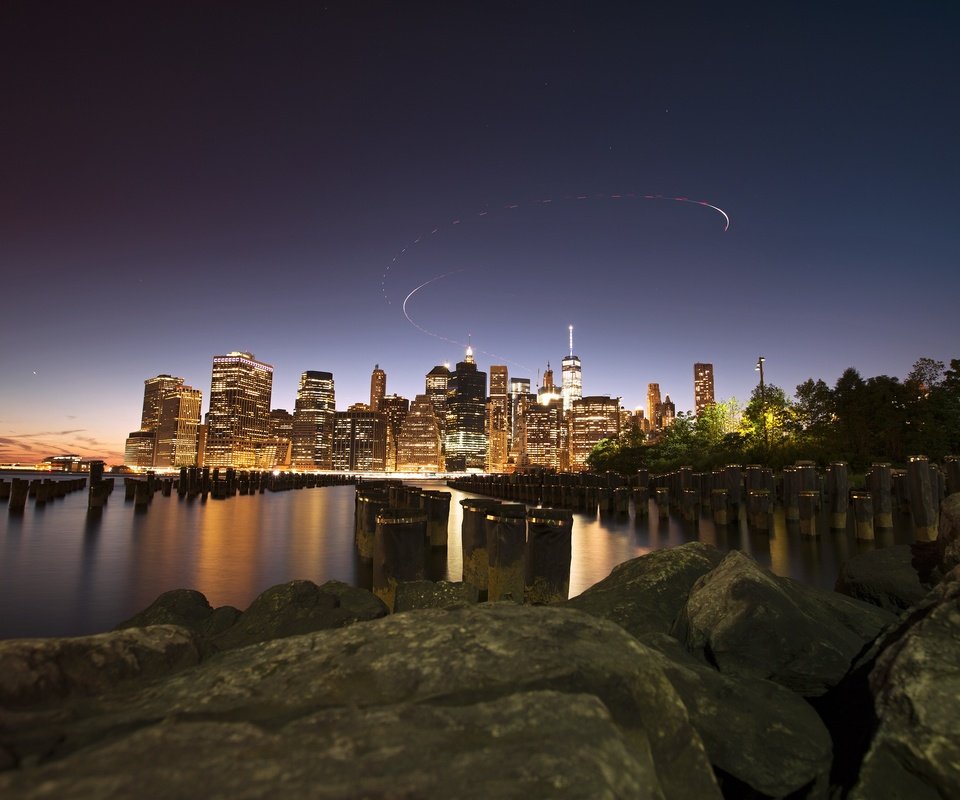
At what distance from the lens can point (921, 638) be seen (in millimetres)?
3338

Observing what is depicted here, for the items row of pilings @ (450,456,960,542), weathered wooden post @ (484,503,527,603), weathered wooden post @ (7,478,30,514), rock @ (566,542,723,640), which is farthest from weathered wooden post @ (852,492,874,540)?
weathered wooden post @ (7,478,30,514)

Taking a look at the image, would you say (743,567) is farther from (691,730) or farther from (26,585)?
(26,585)

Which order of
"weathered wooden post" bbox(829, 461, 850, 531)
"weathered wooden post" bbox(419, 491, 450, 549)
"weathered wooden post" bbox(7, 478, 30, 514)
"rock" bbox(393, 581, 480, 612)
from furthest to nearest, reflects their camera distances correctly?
"weathered wooden post" bbox(7, 478, 30, 514) < "weathered wooden post" bbox(829, 461, 850, 531) < "weathered wooden post" bbox(419, 491, 450, 549) < "rock" bbox(393, 581, 480, 612)

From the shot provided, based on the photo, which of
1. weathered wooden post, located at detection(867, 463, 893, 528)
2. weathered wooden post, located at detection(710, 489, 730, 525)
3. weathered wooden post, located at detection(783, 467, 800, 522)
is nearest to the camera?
weathered wooden post, located at detection(867, 463, 893, 528)

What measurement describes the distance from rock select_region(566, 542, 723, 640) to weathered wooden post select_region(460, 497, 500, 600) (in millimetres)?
3015

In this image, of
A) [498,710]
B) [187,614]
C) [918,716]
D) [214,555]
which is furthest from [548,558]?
[214,555]

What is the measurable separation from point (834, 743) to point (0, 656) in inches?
189

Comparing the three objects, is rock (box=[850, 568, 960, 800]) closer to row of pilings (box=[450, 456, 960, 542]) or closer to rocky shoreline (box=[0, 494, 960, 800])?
rocky shoreline (box=[0, 494, 960, 800])

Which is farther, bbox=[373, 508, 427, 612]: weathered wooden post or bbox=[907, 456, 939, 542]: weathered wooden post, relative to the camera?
bbox=[907, 456, 939, 542]: weathered wooden post

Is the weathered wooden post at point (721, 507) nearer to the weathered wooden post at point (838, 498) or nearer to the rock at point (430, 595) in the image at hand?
the weathered wooden post at point (838, 498)

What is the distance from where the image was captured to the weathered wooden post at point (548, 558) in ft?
26.8

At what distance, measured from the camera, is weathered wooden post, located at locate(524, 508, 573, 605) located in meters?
8.16

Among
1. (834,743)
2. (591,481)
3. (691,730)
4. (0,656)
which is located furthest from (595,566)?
(591,481)

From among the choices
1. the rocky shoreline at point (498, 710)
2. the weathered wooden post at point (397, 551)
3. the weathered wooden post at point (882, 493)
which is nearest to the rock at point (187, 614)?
the weathered wooden post at point (397, 551)
